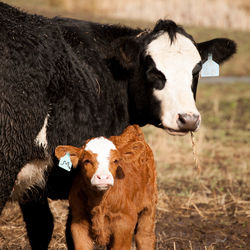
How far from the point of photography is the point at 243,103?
15711 millimetres

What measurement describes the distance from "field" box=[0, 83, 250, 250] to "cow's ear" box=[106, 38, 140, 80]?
1196mm

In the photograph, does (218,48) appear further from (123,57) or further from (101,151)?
(101,151)

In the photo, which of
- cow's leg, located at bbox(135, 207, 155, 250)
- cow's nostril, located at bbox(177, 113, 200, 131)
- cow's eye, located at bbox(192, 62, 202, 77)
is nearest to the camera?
cow's nostril, located at bbox(177, 113, 200, 131)

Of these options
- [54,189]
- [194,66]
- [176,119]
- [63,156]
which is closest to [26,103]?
[63,156]

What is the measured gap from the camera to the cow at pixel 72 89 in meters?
4.16

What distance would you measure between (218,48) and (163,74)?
1091 millimetres

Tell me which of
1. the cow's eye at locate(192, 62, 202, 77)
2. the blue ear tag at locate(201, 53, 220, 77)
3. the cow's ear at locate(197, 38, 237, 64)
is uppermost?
the cow's ear at locate(197, 38, 237, 64)

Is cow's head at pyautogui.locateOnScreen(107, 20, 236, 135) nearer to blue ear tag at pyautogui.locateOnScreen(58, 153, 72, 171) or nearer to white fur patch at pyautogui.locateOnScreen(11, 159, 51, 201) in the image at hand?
blue ear tag at pyautogui.locateOnScreen(58, 153, 72, 171)

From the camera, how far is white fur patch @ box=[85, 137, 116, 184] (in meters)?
3.87

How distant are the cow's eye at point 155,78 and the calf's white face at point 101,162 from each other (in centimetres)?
97

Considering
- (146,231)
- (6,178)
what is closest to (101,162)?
(6,178)

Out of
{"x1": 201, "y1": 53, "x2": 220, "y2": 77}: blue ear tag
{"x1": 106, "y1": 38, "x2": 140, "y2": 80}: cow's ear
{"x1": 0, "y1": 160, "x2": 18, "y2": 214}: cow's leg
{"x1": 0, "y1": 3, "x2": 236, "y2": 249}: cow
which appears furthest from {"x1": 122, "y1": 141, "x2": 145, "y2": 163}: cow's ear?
{"x1": 201, "y1": 53, "x2": 220, "y2": 77}: blue ear tag

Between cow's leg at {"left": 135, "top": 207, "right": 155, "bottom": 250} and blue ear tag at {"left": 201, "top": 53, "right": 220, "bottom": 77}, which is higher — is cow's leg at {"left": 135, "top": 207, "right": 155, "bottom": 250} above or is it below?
below

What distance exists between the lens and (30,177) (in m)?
4.43
